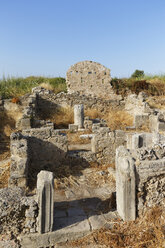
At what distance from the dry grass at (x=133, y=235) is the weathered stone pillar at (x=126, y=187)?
0.17 m

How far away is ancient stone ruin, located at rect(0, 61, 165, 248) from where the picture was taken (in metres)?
3.40

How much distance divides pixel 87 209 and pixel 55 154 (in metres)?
2.61

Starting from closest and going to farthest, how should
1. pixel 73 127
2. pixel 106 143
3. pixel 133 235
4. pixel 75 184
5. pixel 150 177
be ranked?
pixel 133 235, pixel 150 177, pixel 75 184, pixel 106 143, pixel 73 127

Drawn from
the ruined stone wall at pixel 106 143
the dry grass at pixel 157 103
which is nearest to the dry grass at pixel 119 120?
the dry grass at pixel 157 103

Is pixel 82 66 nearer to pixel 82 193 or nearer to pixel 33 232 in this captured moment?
pixel 82 193

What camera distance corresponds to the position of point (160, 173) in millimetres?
3674

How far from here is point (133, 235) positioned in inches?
132

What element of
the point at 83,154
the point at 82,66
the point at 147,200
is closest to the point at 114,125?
the point at 83,154

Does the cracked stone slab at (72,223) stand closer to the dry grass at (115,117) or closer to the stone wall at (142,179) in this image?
the stone wall at (142,179)

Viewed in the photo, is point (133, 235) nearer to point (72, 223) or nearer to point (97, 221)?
point (97, 221)

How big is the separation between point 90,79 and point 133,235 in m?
16.7

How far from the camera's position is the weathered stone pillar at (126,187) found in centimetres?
353

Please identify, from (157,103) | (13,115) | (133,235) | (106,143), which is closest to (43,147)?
(106,143)

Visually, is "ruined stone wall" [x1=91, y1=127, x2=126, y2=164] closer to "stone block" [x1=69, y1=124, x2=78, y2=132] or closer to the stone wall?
the stone wall
